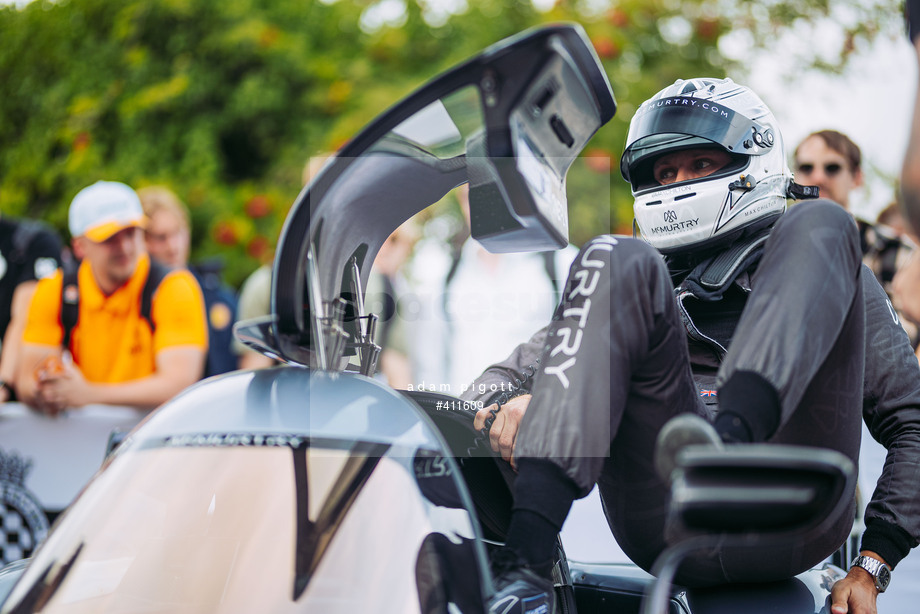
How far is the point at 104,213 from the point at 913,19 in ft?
14.1

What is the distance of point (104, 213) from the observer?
16.3 feet

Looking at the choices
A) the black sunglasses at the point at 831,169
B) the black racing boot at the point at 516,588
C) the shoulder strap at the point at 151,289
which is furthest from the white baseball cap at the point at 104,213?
the black racing boot at the point at 516,588

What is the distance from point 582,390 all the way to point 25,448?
4048 millimetres

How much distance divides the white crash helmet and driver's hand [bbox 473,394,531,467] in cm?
87

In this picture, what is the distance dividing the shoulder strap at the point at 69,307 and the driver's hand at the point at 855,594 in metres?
4.12

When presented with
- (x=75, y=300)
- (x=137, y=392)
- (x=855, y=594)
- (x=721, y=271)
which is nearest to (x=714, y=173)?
(x=721, y=271)

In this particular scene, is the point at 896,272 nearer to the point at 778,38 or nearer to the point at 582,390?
the point at 582,390

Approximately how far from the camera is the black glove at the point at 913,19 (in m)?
1.61

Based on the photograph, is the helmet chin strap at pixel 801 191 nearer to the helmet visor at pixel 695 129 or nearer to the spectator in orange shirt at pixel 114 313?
the helmet visor at pixel 695 129

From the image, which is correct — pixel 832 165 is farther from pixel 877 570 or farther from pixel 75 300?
pixel 75 300

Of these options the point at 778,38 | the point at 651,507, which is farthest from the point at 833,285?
the point at 778,38

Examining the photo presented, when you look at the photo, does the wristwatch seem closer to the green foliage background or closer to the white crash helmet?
the white crash helmet

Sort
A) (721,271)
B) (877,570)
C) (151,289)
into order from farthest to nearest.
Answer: (151,289), (721,271), (877,570)

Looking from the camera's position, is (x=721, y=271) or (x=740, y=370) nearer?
(x=740, y=370)
